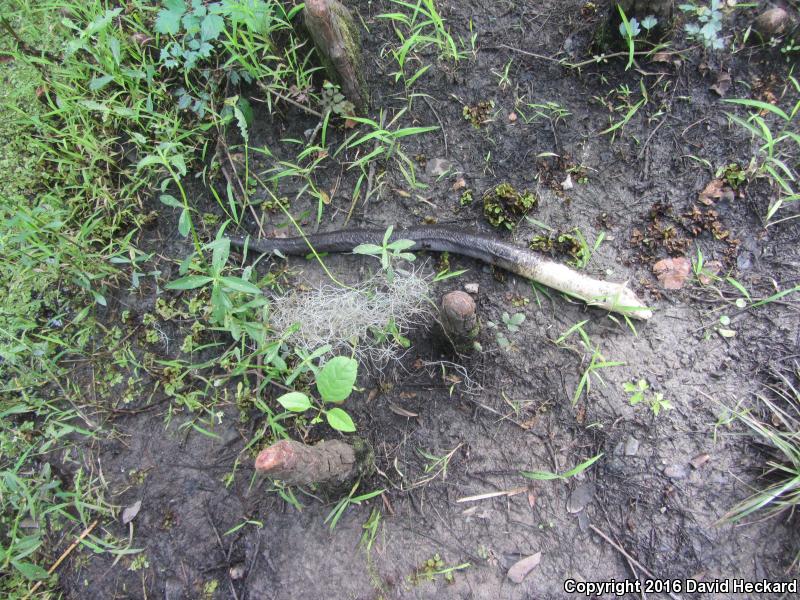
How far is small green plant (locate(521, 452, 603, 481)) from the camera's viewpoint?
2.06 metres

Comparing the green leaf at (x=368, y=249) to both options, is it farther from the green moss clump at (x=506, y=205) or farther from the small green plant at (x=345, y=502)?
the small green plant at (x=345, y=502)

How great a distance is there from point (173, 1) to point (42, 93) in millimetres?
1149

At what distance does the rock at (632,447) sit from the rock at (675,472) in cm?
14

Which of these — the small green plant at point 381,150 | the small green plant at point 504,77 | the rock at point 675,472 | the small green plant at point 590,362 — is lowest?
the rock at point 675,472

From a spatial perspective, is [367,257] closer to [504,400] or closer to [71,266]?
[504,400]

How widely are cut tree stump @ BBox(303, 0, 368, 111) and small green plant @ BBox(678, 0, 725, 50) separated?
1671 millimetres

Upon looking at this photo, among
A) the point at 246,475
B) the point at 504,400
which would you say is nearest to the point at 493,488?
the point at 504,400

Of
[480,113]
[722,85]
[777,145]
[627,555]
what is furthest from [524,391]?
[722,85]

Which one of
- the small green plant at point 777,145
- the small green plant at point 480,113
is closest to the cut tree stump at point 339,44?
the small green plant at point 480,113

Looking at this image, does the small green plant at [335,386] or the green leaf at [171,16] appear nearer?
the small green plant at [335,386]

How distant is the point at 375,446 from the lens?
7.17 feet

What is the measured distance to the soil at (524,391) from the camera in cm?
201

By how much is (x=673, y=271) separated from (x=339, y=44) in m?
1.99

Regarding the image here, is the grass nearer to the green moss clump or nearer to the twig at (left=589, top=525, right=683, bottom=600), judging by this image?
the twig at (left=589, top=525, right=683, bottom=600)
